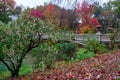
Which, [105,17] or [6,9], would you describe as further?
[105,17]

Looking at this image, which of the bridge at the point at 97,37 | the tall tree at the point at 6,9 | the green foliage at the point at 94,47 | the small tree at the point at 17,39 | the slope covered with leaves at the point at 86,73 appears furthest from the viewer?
the tall tree at the point at 6,9

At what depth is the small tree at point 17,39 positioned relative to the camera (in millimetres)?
9703

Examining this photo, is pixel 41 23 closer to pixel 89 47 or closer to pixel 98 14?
pixel 89 47

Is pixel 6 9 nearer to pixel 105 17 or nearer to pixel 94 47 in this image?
pixel 105 17

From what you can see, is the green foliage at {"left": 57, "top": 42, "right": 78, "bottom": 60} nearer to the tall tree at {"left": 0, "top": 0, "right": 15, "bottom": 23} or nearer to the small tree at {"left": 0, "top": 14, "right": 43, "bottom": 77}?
the small tree at {"left": 0, "top": 14, "right": 43, "bottom": 77}

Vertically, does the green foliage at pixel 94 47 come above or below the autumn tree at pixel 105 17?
below

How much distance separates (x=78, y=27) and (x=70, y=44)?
759 inches

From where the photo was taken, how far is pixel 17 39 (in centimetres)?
980

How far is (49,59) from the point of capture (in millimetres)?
10500

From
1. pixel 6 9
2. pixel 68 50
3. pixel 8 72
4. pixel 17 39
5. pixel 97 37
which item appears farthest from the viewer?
pixel 6 9

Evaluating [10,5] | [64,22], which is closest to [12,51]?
[64,22]

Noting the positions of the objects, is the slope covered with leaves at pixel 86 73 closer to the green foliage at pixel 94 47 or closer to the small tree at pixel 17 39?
the small tree at pixel 17 39

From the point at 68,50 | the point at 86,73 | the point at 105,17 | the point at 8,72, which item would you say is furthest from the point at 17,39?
the point at 105,17

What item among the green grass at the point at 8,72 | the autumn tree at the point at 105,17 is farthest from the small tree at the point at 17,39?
the autumn tree at the point at 105,17
